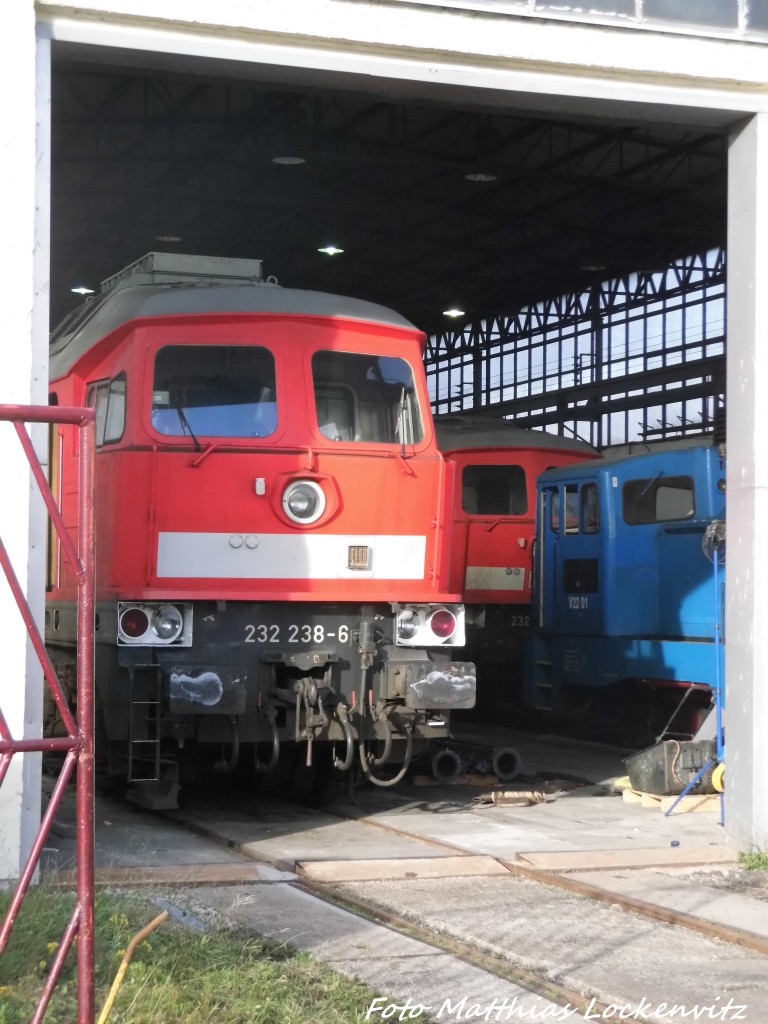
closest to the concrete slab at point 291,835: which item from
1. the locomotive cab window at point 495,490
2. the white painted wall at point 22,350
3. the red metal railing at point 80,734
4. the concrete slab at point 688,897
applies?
the concrete slab at point 688,897

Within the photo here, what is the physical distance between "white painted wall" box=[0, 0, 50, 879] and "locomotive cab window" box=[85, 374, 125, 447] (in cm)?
207

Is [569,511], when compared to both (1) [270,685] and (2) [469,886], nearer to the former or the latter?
(1) [270,685]

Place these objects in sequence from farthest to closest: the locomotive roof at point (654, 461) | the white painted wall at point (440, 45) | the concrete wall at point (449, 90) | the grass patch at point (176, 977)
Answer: the locomotive roof at point (654, 461), the white painted wall at point (440, 45), the concrete wall at point (449, 90), the grass patch at point (176, 977)

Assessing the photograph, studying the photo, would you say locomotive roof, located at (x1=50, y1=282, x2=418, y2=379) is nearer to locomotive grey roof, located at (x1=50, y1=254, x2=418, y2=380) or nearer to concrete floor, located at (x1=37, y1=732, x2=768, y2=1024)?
locomotive grey roof, located at (x1=50, y1=254, x2=418, y2=380)

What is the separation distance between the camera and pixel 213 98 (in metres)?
20.9

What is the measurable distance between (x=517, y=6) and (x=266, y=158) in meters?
15.2

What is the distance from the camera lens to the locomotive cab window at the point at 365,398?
8789mm

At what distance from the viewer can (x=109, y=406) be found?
Result: 880cm

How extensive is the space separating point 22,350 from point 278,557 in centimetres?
258

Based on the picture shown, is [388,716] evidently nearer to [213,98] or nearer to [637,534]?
[637,534]

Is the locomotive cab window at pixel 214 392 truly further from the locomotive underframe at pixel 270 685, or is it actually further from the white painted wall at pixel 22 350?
the white painted wall at pixel 22 350

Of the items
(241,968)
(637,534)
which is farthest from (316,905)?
(637,534)

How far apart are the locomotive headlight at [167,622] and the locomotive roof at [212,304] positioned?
1.90 metres

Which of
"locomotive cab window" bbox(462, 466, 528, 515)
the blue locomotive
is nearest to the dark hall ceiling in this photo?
"locomotive cab window" bbox(462, 466, 528, 515)
